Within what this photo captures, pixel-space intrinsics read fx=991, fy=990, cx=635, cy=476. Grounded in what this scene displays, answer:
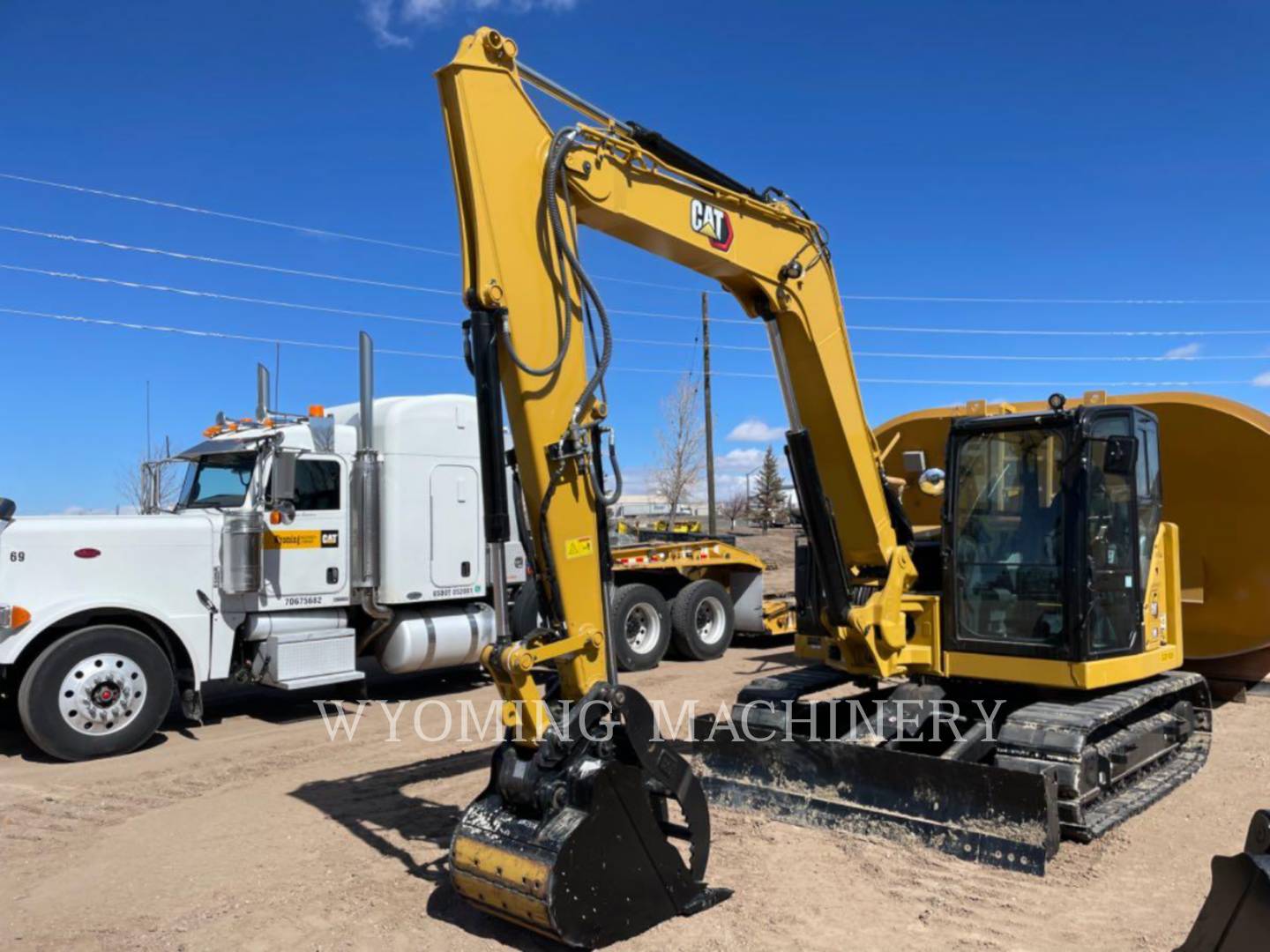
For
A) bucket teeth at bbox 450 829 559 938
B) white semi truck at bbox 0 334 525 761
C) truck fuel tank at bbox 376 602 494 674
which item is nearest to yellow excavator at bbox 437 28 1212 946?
bucket teeth at bbox 450 829 559 938

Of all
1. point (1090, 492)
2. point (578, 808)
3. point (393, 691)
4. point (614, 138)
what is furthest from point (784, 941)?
point (393, 691)

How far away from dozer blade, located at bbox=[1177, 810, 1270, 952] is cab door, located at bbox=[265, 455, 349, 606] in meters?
7.99

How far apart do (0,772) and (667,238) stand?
21.1ft

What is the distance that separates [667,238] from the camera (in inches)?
213

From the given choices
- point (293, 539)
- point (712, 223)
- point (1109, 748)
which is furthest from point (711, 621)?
point (712, 223)

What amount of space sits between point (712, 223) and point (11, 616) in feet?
20.3

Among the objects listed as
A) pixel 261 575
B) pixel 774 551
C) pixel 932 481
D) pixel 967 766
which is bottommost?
pixel 967 766

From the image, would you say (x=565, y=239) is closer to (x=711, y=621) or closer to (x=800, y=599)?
(x=800, y=599)

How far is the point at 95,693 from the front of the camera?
311 inches

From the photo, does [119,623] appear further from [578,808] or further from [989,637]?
[989,637]

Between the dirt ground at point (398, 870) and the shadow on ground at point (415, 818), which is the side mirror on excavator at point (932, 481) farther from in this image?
the shadow on ground at point (415, 818)

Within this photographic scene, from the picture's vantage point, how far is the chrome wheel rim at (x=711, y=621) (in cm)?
1281

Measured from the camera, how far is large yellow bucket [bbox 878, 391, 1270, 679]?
25.8ft

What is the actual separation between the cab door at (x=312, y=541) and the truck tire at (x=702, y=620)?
14.7ft
